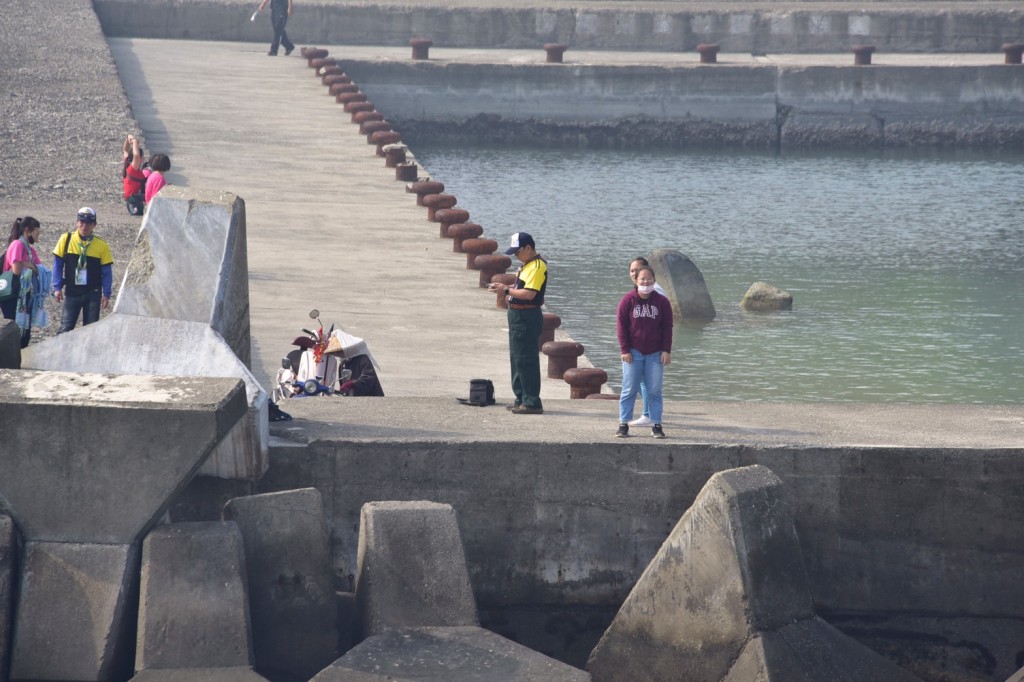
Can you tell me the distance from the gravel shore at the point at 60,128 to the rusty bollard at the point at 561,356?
13.6 feet

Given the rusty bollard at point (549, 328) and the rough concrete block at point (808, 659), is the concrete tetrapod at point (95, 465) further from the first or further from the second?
the rusty bollard at point (549, 328)

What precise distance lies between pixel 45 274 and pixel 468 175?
1830cm

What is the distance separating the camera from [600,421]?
1080 cm

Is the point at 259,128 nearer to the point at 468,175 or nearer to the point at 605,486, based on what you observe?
the point at 468,175

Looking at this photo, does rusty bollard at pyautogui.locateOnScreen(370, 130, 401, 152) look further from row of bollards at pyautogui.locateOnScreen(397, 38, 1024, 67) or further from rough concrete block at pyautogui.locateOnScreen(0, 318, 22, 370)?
rough concrete block at pyautogui.locateOnScreen(0, 318, 22, 370)

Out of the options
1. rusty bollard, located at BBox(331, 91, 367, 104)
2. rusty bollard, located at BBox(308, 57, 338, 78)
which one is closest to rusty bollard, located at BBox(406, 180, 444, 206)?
rusty bollard, located at BBox(331, 91, 367, 104)

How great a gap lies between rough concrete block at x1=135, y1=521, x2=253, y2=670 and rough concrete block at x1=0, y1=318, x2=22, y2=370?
1984 millimetres

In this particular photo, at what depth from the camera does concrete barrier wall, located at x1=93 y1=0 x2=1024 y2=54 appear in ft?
121

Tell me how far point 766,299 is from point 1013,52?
55.1ft

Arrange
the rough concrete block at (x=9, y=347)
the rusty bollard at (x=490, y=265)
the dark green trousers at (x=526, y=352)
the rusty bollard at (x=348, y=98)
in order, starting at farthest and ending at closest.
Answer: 1. the rusty bollard at (x=348, y=98)
2. the rusty bollard at (x=490, y=265)
3. the dark green trousers at (x=526, y=352)
4. the rough concrete block at (x=9, y=347)

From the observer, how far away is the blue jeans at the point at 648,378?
33.6 ft

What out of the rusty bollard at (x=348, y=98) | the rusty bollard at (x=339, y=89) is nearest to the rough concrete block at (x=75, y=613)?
the rusty bollard at (x=348, y=98)

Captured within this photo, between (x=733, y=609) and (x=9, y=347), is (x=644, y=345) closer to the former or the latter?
(x=733, y=609)

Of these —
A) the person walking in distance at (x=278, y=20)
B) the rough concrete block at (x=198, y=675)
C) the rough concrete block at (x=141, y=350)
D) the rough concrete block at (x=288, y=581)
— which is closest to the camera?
the rough concrete block at (x=198, y=675)
